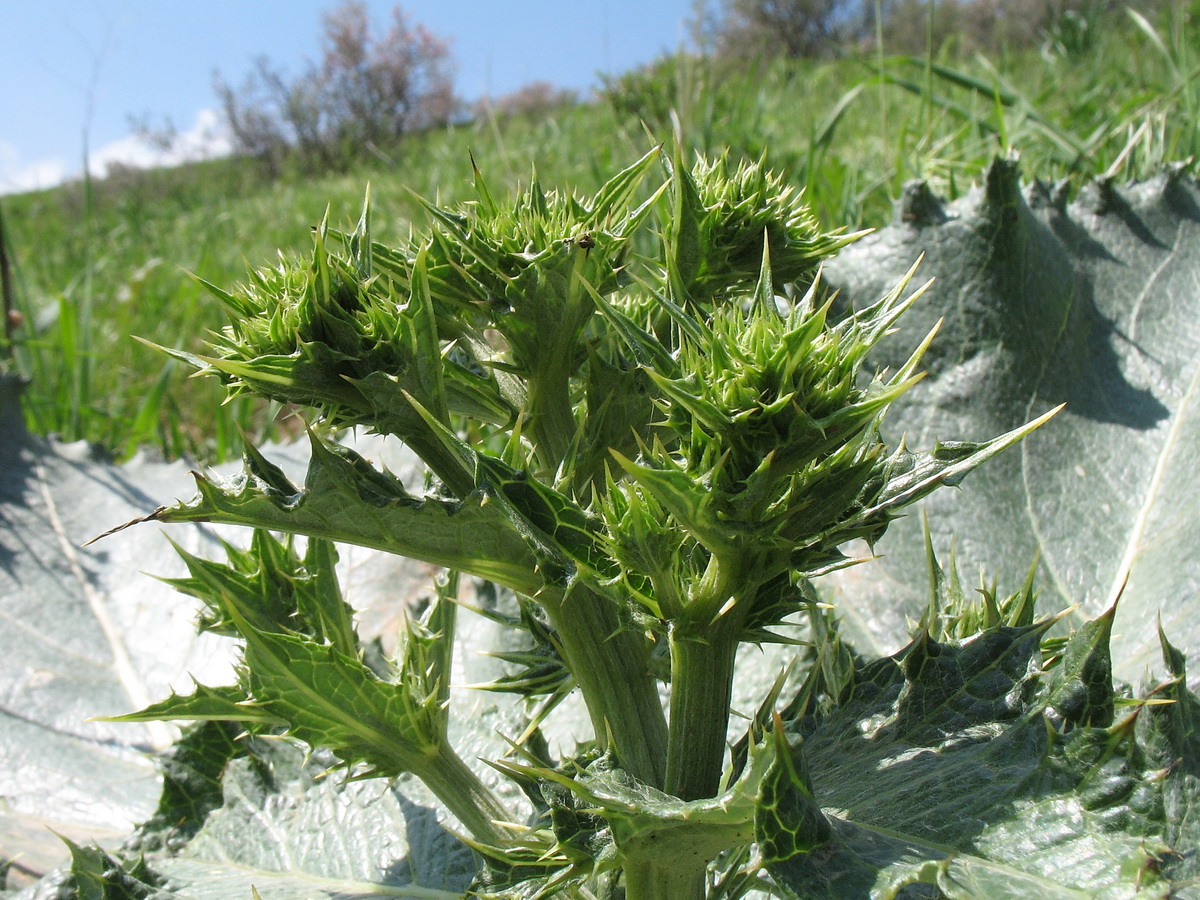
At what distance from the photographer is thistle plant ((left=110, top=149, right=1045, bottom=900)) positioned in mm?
757

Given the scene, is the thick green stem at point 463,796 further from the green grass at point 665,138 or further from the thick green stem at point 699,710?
the green grass at point 665,138

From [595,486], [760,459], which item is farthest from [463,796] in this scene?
[760,459]

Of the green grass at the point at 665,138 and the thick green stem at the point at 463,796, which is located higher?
the green grass at the point at 665,138

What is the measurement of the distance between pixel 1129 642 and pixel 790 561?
106 centimetres

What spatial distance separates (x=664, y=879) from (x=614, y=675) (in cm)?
20

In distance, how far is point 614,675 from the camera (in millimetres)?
1004

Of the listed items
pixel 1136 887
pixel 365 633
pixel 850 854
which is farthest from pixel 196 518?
pixel 365 633

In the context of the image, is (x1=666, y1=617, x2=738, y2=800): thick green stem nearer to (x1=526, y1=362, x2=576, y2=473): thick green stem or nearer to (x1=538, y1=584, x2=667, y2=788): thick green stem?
(x1=538, y1=584, x2=667, y2=788): thick green stem

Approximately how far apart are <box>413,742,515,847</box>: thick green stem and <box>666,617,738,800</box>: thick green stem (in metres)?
0.33

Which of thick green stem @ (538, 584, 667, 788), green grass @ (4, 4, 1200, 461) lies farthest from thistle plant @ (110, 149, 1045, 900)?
green grass @ (4, 4, 1200, 461)

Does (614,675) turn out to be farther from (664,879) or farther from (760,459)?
(760,459)

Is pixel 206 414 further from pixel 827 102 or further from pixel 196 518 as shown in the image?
pixel 827 102

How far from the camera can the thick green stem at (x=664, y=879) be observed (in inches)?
36.5

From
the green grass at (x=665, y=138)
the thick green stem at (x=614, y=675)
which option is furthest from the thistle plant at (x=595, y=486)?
A: the green grass at (x=665, y=138)
